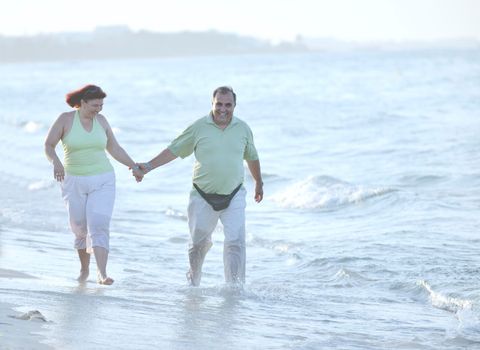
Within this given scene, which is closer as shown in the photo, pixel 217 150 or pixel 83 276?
pixel 217 150

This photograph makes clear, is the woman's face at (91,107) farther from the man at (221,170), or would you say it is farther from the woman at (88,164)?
the man at (221,170)

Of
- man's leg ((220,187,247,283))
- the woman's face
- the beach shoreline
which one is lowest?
the beach shoreline

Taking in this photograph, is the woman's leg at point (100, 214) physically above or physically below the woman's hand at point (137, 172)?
below

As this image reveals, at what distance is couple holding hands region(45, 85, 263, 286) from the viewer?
25.8 feet

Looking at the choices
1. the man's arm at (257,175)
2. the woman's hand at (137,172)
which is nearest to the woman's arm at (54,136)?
the woman's hand at (137,172)

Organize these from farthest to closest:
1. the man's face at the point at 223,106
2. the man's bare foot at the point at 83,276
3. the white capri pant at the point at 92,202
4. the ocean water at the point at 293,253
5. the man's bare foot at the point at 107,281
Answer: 1. the man's bare foot at the point at 83,276
2. the man's bare foot at the point at 107,281
3. the white capri pant at the point at 92,202
4. the man's face at the point at 223,106
5. the ocean water at the point at 293,253

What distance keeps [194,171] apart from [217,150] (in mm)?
300

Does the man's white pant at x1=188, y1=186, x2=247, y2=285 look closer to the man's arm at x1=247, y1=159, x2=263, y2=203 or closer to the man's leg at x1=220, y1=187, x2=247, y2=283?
the man's leg at x1=220, y1=187, x2=247, y2=283

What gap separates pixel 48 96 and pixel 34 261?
44.4 metres

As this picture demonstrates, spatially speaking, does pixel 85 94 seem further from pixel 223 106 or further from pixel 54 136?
pixel 223 106

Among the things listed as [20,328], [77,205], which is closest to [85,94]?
[77,205]

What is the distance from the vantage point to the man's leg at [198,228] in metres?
8.02

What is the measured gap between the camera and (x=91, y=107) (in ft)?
26.1

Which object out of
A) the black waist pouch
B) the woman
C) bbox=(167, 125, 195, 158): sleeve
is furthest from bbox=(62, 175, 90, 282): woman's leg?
the black waist pouch
